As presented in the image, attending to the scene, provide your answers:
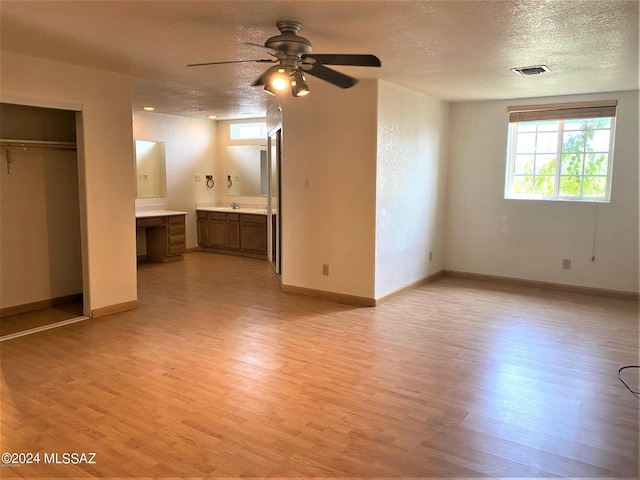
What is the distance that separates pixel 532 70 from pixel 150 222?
17.9ft

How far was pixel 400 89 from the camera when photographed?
5301mm

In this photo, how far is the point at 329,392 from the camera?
314 centimetres

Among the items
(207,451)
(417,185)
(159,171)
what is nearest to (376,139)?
(417,185)

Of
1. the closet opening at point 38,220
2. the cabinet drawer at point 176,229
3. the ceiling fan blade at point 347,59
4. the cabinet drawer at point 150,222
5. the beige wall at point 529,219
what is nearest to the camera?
the ceiling fan blade at point 347,59

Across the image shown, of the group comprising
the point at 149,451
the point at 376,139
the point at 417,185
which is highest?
the point at 376,139

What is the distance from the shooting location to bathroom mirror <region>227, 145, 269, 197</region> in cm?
835

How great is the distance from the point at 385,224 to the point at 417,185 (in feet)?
3.16

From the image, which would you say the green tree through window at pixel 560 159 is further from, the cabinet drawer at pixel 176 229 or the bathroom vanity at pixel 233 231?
the cabinet drawer at pixel 176 229

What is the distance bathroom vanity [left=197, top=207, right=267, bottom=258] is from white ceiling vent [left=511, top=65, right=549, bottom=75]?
14.4ft

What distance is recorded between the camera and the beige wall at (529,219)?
5566mm

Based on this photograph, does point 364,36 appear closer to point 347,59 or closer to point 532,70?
point 347,59

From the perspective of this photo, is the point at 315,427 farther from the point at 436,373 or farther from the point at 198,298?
the point at 198,298

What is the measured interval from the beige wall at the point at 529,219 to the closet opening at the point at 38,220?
472cm

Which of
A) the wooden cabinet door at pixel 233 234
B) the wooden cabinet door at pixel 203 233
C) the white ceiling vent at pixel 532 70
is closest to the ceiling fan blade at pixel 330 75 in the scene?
the white ceiling vent at pixel 532 70
